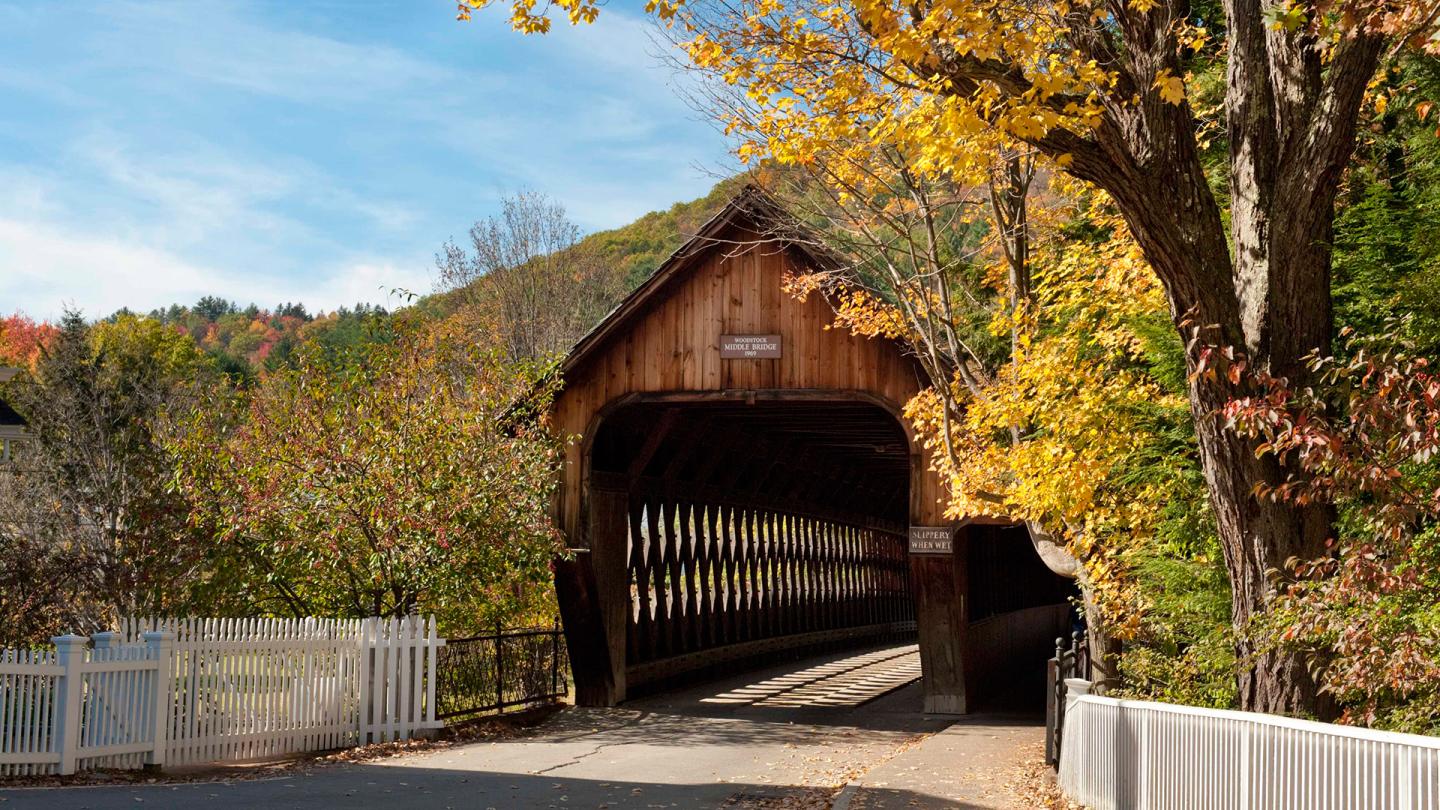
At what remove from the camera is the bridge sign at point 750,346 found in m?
15.9

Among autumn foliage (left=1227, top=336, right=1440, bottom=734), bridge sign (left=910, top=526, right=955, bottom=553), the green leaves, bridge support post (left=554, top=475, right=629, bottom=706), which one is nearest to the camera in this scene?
autumn foliage (left=1227, top=336, right=1440, bottom=734)

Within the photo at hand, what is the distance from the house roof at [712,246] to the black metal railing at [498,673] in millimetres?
3253

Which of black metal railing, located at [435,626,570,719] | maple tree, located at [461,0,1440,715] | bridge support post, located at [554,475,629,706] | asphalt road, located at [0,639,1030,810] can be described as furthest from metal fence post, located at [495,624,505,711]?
maple tree, located at [461,0,1440,715]

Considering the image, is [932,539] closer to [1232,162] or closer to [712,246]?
[712,246]

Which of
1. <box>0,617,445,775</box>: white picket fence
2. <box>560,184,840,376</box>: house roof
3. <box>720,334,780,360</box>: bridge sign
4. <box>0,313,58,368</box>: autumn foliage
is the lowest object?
<box>0,617,445,775</box>: white picket fence

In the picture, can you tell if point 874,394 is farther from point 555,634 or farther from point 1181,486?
point 1181,486

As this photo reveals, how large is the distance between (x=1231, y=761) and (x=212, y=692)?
307 inches

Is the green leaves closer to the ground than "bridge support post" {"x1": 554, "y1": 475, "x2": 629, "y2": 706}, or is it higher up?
higher up

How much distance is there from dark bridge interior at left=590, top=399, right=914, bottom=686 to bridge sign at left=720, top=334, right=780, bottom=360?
104 cm

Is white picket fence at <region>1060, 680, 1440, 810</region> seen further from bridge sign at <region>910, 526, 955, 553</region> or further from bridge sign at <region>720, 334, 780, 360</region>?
bridge sign at <region>720, 334, 780, 360</region>

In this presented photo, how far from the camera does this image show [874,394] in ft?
51.6

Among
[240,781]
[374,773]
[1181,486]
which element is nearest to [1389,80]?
[1181,486]

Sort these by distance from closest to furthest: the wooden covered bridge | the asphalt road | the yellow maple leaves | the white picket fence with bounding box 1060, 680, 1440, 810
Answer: the white picket fence with bounding box 1060, 680, 1440, 810 < the asphalt road < the yellow maple leaves < the wooden covered bridge

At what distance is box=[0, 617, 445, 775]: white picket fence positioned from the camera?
973 centimetres
